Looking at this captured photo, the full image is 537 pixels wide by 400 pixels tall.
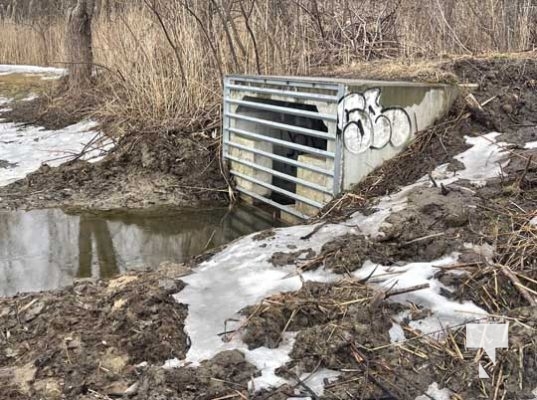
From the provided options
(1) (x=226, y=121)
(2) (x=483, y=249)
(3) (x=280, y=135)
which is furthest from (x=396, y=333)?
(1) (x=226, y=121)

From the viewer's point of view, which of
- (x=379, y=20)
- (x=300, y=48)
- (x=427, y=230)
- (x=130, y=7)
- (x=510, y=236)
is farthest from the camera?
(x=130, y=7)

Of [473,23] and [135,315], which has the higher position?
[473,23]

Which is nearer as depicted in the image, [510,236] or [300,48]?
[510,236]

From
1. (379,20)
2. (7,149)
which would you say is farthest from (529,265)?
(7,149)

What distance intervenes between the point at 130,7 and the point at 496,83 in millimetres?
6237

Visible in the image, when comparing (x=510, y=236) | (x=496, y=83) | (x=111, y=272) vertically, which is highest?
(x=496, y=83)

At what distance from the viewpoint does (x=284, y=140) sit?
254 inches

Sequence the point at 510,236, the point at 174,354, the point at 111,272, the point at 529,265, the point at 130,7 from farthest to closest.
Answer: the point at 130,7, the point at 111,272, the point at 510,236, the point at 529,265, the point at 174,354

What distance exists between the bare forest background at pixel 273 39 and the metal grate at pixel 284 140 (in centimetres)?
110

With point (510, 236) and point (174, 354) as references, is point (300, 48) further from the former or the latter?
point (174, 354)

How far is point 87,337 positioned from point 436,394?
5.63 feet

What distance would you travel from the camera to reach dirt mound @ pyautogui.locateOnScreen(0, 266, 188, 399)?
2.68 m

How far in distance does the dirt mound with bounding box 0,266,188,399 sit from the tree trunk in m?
8.41

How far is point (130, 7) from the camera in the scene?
9.73 meters
